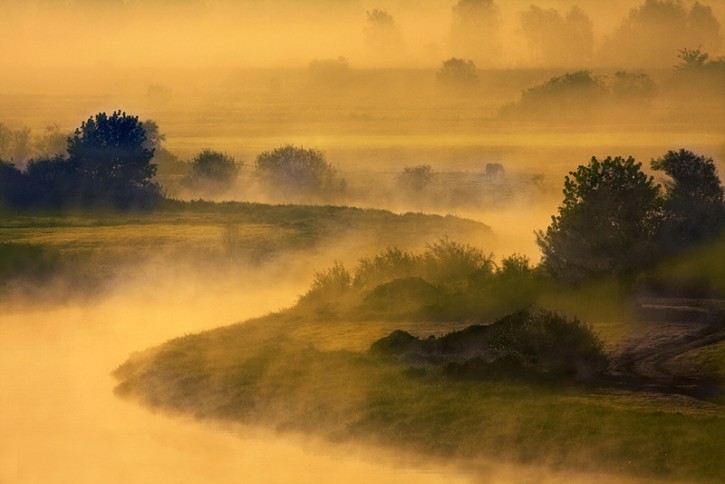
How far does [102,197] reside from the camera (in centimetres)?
9238

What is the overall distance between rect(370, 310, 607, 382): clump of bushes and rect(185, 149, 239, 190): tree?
8085 centimetres

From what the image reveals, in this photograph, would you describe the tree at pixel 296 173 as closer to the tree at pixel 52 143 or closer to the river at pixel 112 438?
the tree at pixel 52 143

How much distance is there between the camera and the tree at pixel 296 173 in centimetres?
11775

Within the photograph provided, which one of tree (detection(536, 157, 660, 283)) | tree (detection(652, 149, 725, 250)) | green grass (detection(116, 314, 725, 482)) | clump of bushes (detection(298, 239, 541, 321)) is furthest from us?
tree (detection(652, 149, 725, 250))

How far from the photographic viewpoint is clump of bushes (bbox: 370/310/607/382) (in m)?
37.4

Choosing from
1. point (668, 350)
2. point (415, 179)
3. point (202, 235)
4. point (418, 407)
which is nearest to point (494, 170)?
point (415, 179)

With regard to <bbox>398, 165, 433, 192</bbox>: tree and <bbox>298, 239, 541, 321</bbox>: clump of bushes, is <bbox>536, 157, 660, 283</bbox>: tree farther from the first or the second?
<bbox>398, 165, 433, 192</bbox>: tree

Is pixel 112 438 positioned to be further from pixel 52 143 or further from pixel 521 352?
pixel 52 143

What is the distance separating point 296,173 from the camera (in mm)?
118125

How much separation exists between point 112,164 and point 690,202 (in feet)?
164

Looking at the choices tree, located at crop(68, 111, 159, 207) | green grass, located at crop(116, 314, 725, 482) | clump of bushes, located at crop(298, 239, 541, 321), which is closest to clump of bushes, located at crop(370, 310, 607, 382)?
green grass, located at crop(116, 314, 725, 482)

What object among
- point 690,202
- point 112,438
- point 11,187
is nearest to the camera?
point 112,438

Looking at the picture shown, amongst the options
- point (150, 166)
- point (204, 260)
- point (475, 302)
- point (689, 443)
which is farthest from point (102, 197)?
point (689, 443)

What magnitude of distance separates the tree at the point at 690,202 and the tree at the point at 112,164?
147 feet
